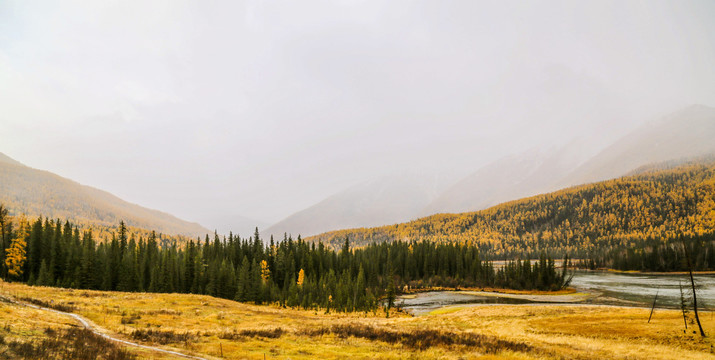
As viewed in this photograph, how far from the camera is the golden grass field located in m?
33.1

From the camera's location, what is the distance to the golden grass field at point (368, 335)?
33.1 metres

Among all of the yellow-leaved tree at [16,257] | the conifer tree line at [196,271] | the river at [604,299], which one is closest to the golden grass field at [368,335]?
the conifer tree line at [196,271]

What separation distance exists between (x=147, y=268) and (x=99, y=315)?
6511cm

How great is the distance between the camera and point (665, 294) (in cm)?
10944

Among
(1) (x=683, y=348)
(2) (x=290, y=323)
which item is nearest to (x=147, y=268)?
(2) (x=290, y=323)

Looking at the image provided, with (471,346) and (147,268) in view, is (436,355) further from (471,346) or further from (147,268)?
(147,268)

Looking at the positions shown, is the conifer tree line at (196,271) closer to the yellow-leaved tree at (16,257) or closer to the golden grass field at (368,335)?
the yellow-leaved tree at (16,257)

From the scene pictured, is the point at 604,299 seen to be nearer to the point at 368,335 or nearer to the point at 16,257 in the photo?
the point at 368,335

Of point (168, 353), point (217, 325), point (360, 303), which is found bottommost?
point (360, 303)

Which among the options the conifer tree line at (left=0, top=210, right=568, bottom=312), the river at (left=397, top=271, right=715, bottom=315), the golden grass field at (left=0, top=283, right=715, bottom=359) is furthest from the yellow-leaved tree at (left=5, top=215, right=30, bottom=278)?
the river at (left=397, top=271, right=715, bottom=315)

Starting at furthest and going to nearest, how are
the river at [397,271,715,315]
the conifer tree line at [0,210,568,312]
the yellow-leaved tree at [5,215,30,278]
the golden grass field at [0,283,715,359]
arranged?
1. the river at [397,271,715,315]
2. the conifer tree line at [0,210,568,312]
3. the yellow-leaved tree at [5,215,30,278]
4. the golden grass field at [0,283,715,359]

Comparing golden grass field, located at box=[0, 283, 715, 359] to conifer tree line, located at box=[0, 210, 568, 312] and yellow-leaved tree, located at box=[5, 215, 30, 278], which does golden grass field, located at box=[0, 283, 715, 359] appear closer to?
conifer tree line, located at box=[0, 210, 568, 312]

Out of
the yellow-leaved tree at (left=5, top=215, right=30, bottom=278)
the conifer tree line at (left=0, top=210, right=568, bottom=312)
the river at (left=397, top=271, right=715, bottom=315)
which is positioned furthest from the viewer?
the river at (left=397, top=271, right=715, bottom=315)

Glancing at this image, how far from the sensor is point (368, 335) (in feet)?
150
